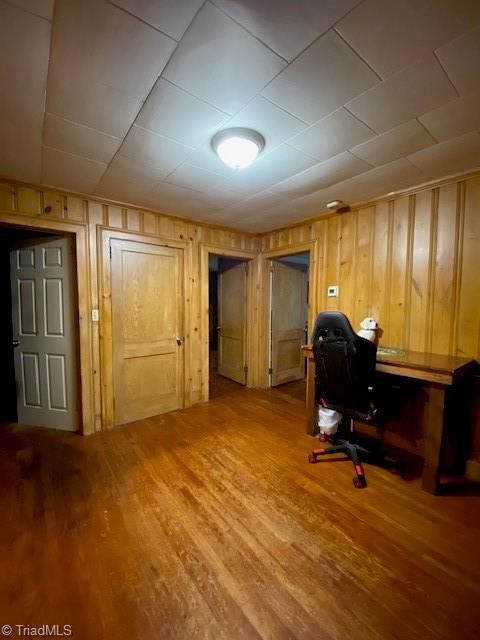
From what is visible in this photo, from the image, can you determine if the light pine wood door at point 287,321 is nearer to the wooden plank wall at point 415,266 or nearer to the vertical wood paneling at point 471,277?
the wooden plank wall at point 415,266

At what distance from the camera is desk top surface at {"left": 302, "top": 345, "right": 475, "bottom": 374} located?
186 centimetres

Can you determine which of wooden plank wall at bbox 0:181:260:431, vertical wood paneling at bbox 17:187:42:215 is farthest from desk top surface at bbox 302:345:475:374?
vertical wood paneling at bbox 17:187:42:215

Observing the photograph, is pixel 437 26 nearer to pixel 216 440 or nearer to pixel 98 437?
pixel 216 440

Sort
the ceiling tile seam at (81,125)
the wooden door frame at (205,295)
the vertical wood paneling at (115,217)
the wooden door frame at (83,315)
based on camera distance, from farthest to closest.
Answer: the wooden door frame at (205,295), the vertical wood paneling at (115,217), the wooden door frame at (83,315), the ceiling tile seam at (81,125)

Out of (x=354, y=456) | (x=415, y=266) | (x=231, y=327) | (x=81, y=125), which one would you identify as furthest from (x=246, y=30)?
(x=231, y=327)

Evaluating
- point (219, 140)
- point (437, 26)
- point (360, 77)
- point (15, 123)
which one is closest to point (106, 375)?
point (15, 123)

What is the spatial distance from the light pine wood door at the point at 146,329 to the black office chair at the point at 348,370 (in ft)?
6.25

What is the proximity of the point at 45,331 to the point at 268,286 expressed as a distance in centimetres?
296

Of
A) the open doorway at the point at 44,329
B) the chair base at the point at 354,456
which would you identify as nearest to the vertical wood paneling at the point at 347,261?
the chair base at the point at 354,456

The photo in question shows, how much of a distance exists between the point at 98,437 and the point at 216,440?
4.05 feet

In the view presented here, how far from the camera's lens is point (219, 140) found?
175 centimetres

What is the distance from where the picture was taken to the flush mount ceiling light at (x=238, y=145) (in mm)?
1690

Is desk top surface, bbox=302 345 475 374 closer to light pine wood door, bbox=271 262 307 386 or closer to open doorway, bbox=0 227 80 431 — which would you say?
light pine wood door, bbox=271 262 307 386

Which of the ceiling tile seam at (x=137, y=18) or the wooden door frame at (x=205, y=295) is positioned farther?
the wooden door frame at (x=205, y=295)
